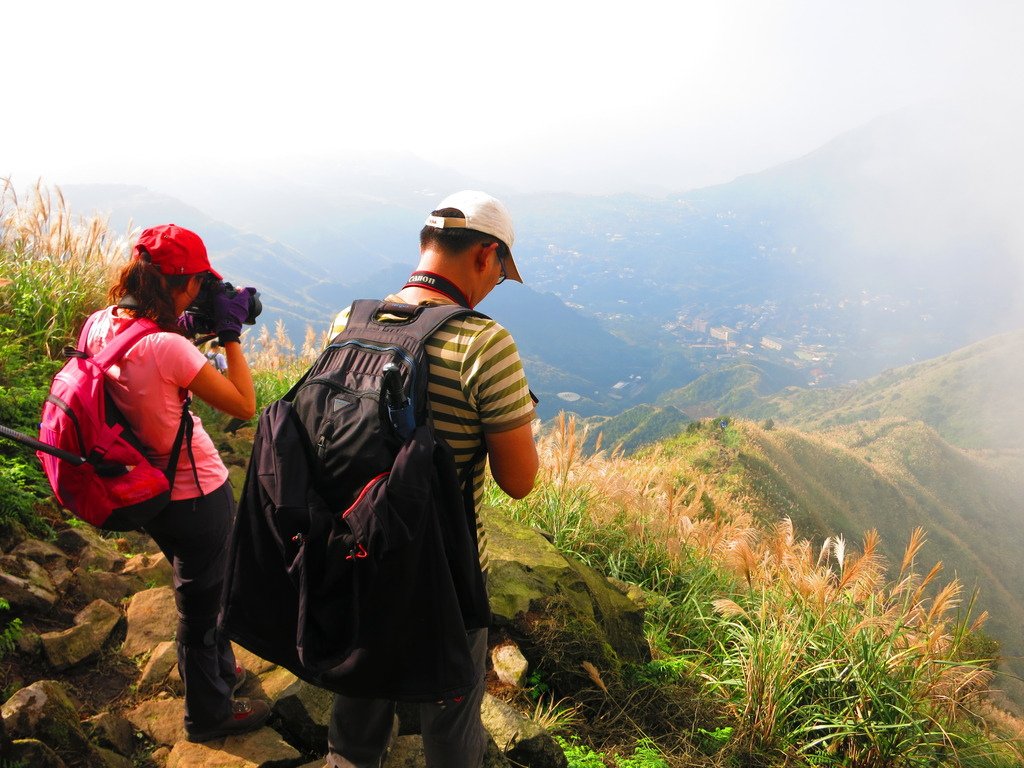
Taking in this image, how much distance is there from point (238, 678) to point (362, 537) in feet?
5.66

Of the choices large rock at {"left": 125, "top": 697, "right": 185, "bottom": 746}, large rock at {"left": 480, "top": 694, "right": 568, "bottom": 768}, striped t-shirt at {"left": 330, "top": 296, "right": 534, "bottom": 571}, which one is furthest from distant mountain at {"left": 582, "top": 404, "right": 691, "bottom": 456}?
striped t-shirt at {"left": 330, "top": 296, "right": 534, "bottom": 571}

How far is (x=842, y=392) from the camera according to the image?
117000 mm

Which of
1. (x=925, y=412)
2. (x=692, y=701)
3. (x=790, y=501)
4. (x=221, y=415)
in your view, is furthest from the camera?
(x=925, y=412)

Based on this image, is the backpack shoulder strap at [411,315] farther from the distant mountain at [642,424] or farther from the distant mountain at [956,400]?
the distant mountain at [956,400]

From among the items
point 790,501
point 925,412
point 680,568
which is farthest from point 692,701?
point 925,412

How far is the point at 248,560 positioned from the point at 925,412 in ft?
388

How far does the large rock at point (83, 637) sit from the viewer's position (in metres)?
2.82

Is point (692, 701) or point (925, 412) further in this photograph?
point (925, 412)

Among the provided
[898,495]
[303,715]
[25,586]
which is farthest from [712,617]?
[898,495]

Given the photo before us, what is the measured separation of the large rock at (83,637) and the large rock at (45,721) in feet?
1.95

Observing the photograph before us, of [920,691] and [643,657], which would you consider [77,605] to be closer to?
[643,657]

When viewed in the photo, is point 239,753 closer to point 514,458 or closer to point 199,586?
point 199,586

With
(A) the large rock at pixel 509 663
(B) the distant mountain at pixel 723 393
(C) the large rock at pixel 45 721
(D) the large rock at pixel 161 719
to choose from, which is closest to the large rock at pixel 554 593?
(A) the large rock at pixel 509 663

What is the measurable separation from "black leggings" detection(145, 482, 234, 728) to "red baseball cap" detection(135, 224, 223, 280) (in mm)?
903
